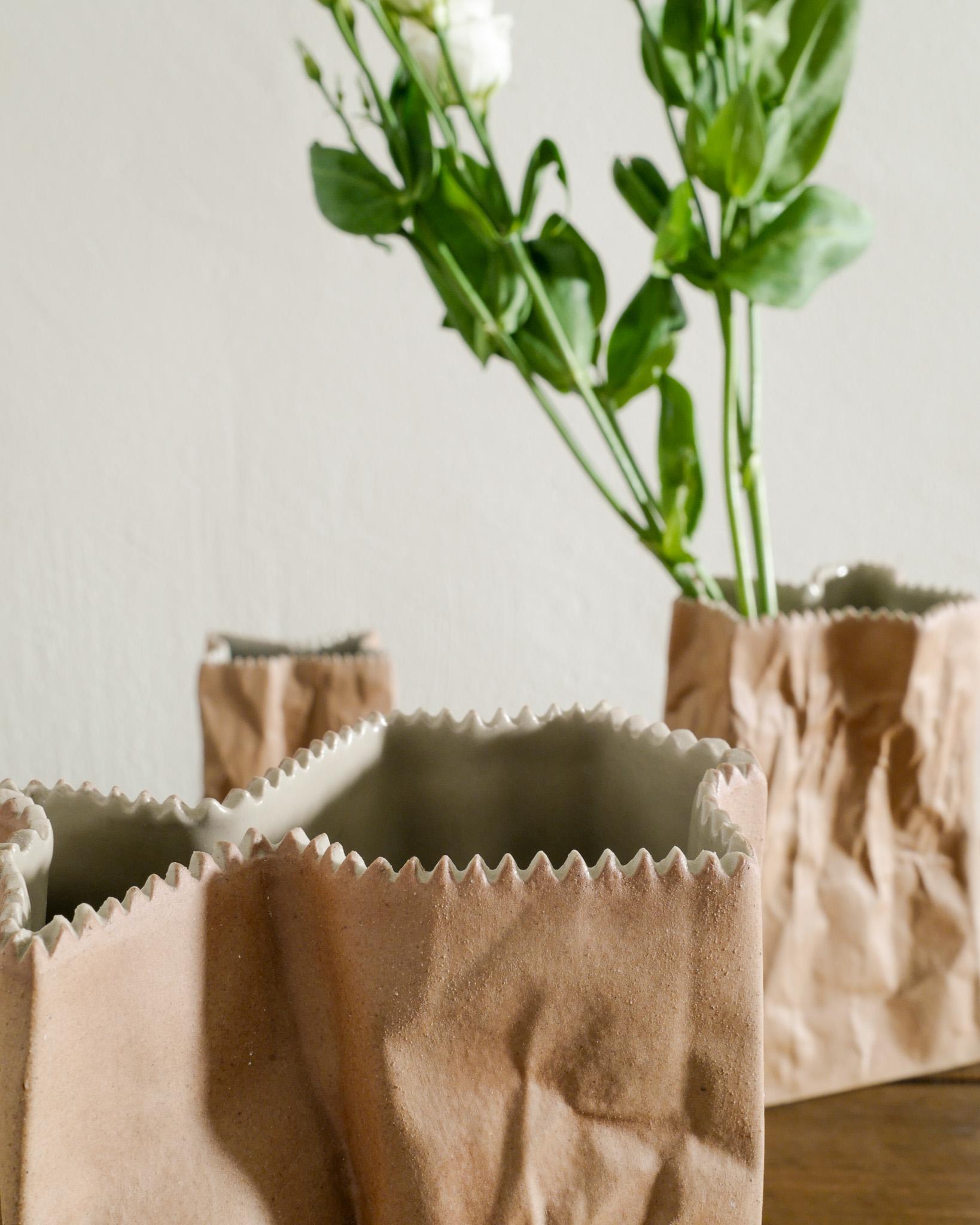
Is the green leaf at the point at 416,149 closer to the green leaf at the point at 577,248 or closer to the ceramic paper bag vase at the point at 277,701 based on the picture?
the green leaf at the point at 577,248

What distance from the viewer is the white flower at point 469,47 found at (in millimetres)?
368

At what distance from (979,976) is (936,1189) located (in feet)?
0.26

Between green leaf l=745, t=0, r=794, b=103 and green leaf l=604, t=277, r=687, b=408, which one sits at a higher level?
green leaf l=745, t=0, r=794, b=103

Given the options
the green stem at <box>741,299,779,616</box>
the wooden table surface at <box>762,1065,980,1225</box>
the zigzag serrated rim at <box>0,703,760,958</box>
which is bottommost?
the wooden table surface at <box>762,1065,980,1225</box>

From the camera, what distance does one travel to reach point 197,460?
2.23 feet

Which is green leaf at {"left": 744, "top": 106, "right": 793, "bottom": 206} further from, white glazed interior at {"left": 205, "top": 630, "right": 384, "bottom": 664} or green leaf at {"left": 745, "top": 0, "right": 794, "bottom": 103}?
white glazed interior at {"left": 205, "top": 630, "right": 384, "bottom": 664}

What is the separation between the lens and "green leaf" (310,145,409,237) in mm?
402

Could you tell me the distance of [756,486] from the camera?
409mm

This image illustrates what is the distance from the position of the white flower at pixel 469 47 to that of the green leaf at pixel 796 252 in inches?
3.7

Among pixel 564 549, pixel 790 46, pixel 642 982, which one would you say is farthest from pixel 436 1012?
pixel 564 549

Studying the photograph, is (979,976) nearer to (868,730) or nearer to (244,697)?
(868,730)

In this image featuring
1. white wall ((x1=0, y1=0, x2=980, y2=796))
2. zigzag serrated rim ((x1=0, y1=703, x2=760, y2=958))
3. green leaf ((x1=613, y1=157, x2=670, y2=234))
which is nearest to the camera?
zigzag serrated rim ((x1=0, y1=703, x2=760, y2=958))

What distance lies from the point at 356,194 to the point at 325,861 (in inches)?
10.2

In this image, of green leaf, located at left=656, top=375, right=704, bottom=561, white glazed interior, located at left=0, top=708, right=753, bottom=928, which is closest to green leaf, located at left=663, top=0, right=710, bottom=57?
green leaf, located at left=656, top=375, right=704, bottom=561
